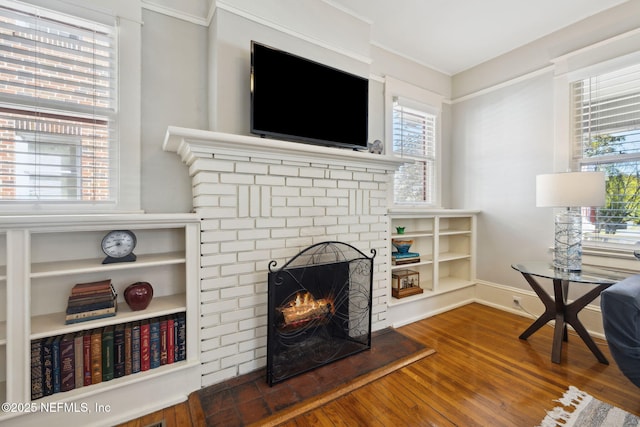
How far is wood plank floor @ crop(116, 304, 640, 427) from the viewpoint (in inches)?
60.3

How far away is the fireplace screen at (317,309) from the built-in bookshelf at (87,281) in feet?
1.62

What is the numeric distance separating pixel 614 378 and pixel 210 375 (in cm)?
269

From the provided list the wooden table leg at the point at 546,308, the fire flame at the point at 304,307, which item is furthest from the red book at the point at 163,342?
the wooden table leg at the point at 546,308

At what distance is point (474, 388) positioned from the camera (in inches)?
70.2

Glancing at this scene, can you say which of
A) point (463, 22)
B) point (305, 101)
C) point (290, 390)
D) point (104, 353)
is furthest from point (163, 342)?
point (463, 22)

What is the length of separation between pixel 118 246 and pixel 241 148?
91 cm

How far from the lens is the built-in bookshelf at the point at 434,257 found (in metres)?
2.76

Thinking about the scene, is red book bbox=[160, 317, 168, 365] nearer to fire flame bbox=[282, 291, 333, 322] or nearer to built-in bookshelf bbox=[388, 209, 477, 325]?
fire flame bbox=[282, 291, 333, 322]

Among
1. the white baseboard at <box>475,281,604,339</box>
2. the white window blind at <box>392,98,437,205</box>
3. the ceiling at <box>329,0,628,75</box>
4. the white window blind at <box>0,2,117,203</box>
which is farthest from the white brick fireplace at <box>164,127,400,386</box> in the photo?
the white baseboard at <box>475,281,604,339</box>

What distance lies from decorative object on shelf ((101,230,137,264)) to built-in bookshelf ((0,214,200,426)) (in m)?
0.04

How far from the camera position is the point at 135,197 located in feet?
5.97

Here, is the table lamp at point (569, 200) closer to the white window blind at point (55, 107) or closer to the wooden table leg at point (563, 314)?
the wooden table leg at point (563, 314)

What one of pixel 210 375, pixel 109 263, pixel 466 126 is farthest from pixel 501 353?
pixel 109 263

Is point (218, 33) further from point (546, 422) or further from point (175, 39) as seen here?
point (546, 422)
